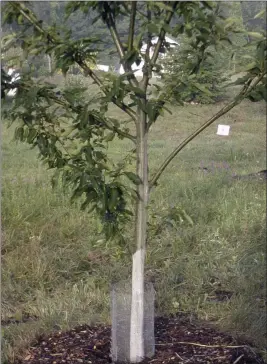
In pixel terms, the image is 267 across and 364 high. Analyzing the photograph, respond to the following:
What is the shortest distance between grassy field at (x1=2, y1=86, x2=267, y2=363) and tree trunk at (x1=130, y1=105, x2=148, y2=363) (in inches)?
3.5

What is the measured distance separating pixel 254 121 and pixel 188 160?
1.16 meters

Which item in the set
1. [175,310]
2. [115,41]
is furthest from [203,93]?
[175,310]

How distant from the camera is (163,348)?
2.83 metres

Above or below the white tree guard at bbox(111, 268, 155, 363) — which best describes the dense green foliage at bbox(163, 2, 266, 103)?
above

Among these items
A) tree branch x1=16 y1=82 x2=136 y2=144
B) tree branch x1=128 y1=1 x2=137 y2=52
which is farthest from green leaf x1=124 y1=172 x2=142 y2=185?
tree branch x1=128 y1=1 x2=137 y2=52

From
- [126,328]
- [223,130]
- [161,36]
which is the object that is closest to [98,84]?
[161,36]

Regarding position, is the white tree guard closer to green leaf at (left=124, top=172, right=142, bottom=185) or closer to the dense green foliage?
green leaf at (left=124, top=172, right=142, bottom=185)

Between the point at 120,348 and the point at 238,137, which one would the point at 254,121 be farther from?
the point at 120,348

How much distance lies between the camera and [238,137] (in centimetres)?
687

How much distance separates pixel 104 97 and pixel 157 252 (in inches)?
87.4

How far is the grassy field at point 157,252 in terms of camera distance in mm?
3566

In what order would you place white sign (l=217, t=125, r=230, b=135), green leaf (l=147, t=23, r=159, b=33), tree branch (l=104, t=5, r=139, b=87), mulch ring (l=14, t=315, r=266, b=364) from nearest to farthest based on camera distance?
green leaf (l=147, t=23, r=159, b=33)
tree branch (l=104, t=5, r=139, b=87)
mulch ring (l=14, t=315, r=266, b=364)
white sign (l=217, t=125, r=230, b=135)

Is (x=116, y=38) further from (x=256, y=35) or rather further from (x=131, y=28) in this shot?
(x=256, y=35)

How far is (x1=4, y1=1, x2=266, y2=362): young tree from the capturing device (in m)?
2.37
